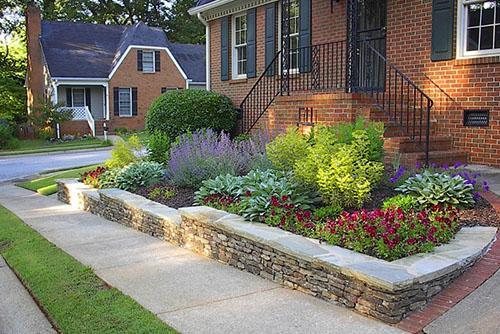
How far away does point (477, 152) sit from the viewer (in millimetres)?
8617

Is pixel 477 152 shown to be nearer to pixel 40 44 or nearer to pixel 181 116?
pixel 181 116

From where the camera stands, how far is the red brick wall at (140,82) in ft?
109

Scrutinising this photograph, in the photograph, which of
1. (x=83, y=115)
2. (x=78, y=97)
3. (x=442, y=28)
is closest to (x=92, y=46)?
(x=78, y=97)

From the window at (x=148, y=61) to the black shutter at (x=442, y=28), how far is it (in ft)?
88.9

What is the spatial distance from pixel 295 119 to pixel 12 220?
5395mm

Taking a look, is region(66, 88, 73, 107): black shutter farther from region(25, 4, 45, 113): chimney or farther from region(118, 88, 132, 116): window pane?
region(118, 88, 132, 116): window pane

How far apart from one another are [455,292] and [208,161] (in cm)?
498

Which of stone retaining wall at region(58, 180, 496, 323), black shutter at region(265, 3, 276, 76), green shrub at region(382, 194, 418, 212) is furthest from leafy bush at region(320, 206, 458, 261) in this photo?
black shutter at region(265, 3, 276, 76)

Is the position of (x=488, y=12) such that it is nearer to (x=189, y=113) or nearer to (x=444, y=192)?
(x=444, y=192)

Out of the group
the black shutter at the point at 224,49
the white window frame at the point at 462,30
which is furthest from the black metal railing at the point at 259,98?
the white window frame at the point at 462,30

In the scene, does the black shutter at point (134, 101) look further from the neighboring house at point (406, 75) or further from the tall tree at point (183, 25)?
the neighboring house at point (406, 75)

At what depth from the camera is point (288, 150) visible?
7051 millimetres

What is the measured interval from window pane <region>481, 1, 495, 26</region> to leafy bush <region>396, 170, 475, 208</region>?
3812 mm

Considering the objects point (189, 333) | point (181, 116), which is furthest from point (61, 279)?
point (181, 116)
